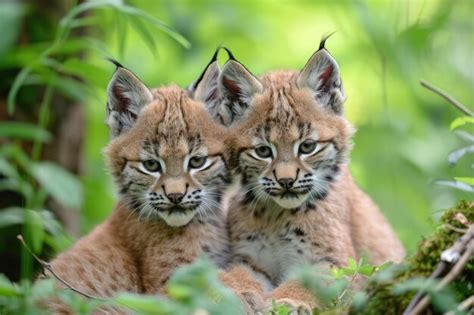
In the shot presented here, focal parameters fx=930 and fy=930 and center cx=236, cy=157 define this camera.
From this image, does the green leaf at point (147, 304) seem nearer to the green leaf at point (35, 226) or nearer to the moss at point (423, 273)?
the moss at point (423, 273)

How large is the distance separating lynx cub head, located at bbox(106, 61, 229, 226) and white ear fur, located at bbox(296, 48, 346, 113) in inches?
27.9

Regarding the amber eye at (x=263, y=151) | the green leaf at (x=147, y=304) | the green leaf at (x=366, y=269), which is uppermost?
the amber eye at (x=263, y=151)

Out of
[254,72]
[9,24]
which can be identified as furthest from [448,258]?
[254,72]

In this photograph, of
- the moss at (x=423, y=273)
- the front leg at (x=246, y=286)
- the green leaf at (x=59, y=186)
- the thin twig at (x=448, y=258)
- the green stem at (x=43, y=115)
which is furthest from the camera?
the green leaf at (x=59, y=186)

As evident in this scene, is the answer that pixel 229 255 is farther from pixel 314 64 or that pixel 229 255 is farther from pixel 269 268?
pixel 314 64

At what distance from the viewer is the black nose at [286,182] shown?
6285 mm

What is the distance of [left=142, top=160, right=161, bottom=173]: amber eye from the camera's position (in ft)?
21.6

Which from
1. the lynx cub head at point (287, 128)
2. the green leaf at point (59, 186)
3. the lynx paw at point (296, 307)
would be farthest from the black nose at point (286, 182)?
the green leaf at point (59, 186)

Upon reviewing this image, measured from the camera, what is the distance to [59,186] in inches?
318

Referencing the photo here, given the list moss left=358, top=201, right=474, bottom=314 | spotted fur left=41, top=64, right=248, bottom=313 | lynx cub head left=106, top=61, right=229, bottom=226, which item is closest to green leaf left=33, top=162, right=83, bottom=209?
spotted fur left=41, top=64, right=248, bottom=313

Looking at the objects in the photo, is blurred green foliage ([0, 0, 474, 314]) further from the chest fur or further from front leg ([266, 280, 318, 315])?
the chest fur

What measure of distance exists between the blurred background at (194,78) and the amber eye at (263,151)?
0.92m

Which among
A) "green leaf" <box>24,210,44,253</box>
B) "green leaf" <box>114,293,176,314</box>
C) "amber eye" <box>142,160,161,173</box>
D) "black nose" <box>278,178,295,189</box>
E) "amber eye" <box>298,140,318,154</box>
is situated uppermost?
"amber eye" <box>298,140,318,154</box>

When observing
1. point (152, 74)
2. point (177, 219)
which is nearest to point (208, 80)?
point (177, 219)
